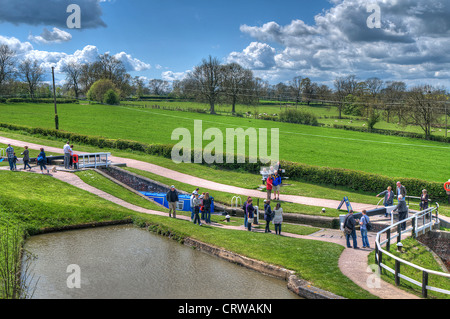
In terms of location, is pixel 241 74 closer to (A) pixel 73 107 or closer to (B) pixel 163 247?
(A) pixel 73 107

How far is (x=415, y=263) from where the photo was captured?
14914 millimetres

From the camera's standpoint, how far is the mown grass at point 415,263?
1173 cm

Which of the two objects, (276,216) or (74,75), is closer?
(276,216)

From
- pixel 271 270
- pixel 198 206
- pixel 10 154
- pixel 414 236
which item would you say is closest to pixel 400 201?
pixel 414 236

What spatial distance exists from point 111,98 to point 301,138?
4564 cm

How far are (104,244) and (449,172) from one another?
99.0ft

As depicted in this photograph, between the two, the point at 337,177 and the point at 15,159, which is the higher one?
the point at 15,159

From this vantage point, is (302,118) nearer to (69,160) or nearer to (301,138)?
(301,138)

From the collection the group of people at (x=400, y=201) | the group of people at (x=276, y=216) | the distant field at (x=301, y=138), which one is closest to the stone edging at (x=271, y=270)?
the group of people at (x=276, y=216)

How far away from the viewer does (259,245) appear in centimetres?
1516

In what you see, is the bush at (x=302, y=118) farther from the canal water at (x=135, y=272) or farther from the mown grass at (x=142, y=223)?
the canal water at (x=135, y=272)

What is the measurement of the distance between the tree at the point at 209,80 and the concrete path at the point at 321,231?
2082 inches

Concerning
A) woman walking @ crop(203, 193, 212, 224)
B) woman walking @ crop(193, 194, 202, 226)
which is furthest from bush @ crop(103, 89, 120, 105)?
woman walking @ crop(193, 194, 202, 226)

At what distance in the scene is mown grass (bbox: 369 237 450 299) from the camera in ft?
38.5
